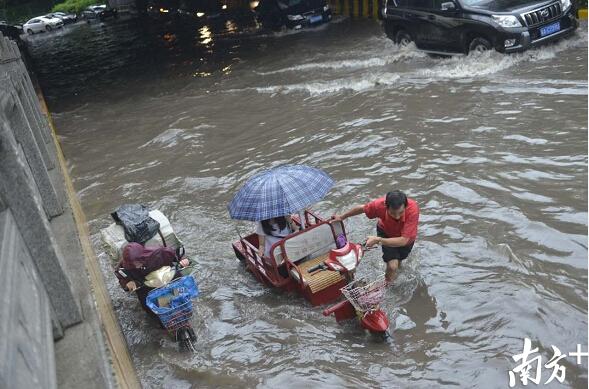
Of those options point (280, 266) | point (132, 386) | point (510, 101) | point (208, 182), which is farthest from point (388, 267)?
point (510, 101)

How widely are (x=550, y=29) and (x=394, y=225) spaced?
864cm

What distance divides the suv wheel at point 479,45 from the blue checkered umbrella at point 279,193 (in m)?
8.04

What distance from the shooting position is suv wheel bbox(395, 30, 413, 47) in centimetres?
1477

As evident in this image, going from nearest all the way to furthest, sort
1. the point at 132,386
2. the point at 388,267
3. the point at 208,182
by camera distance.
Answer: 1. the point at 132,386
2. the point at 388,267
3. the point at 208,182

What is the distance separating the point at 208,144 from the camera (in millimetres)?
11312

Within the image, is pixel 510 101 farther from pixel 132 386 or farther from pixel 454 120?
pixel 132 386

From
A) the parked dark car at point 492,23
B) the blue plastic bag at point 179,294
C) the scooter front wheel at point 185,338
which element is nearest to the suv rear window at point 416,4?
the parked dark car at point 492,23

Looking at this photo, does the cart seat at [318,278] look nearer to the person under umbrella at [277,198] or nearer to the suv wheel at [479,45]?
the person under umbrella at [277,198]

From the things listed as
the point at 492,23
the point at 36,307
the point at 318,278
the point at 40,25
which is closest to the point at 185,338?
the point at 318,278

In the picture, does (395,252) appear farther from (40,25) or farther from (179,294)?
(40,25)

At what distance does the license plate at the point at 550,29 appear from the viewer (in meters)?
11.7

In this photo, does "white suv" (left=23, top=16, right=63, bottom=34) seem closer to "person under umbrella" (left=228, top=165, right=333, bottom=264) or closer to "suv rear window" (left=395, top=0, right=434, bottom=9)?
"suv rear window" (left=395, top=0, right=434, bottom=9)

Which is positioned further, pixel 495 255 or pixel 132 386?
pixel 495 255

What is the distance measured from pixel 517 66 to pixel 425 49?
9.61ft
